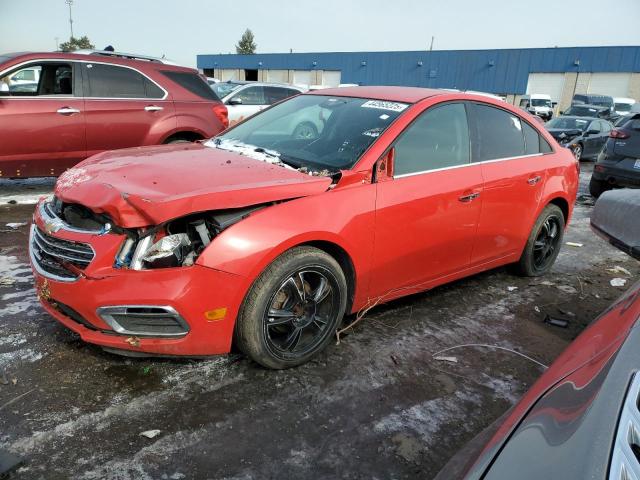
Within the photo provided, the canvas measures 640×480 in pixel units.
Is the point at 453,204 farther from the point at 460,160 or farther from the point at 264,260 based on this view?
the point at 264,260

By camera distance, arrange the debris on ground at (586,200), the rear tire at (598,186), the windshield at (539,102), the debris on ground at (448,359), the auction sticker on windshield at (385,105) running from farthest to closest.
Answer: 1. the windshield at (539,102)
2. the debris on ground at (586,200)
3. the rear tire at (598,186)
4. the auction sticker on windshield at (385,105)
5. the debris on ground at (448,359)

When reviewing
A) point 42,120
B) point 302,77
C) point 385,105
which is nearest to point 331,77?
point 302,77

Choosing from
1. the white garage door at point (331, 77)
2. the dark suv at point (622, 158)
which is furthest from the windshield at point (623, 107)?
the white garage door at point (331, 77)

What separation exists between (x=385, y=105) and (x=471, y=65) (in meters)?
44.0

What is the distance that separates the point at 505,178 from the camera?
4074 millimetres

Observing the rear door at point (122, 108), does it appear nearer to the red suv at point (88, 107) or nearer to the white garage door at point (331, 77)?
the red suv at point (88, 107)

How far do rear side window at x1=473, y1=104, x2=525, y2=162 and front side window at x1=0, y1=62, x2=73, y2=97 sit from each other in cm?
545

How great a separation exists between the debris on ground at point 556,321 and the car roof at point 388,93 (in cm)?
201

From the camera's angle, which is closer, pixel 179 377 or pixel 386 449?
pixel 386 449

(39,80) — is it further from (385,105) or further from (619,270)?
(619,270)

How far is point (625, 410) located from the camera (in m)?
1.16

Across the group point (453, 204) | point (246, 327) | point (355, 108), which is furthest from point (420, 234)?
point (246, 327)

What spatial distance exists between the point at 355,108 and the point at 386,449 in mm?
2451

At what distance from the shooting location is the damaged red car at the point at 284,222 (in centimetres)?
258
